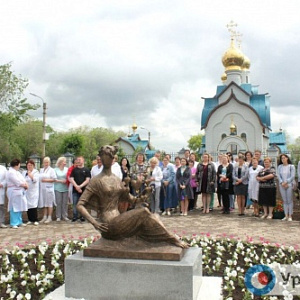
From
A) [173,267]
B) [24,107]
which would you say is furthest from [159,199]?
[24,107]

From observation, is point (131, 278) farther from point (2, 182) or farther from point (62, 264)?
point (2, 182)

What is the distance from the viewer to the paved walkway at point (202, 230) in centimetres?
838

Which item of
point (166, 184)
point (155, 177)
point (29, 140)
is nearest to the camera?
point (155, 177)

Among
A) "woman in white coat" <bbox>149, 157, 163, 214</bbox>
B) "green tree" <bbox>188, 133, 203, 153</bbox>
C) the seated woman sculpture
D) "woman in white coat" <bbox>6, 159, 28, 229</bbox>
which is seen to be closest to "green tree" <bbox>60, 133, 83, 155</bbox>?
"woman in white coat" <bbox>149, 157, 163, 214</bbox>

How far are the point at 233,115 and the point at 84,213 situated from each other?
1535 inches

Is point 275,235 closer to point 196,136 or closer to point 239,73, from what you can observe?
point 239,73

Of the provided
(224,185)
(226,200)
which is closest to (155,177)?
(224,185)

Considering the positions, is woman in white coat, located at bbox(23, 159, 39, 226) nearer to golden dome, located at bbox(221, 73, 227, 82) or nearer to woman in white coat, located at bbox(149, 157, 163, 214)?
woman in white coat, located at bbox(149, 157, 163, 214)

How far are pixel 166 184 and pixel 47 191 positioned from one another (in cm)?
330

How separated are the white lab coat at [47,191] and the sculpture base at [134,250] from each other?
6.39 meters

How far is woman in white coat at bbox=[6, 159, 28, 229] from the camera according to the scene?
10.1 m

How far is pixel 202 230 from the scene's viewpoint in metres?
9.36

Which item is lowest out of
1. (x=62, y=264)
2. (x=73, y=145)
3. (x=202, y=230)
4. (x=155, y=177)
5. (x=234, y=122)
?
(x=62, y=264)

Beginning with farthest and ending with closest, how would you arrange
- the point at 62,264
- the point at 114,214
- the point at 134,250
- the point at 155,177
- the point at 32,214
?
the point at 155,177
the point at 32,214
the point at 62,264
the point at 114,214
the point at 134,250
